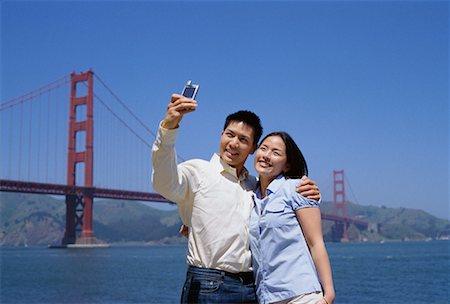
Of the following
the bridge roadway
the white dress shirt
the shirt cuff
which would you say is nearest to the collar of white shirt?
the white dress shirt

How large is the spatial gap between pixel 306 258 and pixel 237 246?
0.20 m

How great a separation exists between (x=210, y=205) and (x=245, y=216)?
10 cm

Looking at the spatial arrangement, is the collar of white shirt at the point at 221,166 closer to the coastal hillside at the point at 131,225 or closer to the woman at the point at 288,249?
the woman at the point at 288,249

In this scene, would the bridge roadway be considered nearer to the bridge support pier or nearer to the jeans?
the bridge support pier

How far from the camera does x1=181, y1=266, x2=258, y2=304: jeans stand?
5.48 ft

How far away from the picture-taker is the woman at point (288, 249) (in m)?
1.58

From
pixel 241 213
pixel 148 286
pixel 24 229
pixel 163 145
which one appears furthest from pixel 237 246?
pixel 24 229

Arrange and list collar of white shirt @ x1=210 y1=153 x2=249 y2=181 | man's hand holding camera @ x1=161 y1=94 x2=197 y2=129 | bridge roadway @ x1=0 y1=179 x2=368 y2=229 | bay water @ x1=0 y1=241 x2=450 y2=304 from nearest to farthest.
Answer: man's hand holding camera @ x1=161 y1=94 x2=197 y2=129 → collar of white shirt @ x1=210 y1=153 x2=249 y2=181 → bay water @ x1=0 y1=241 x2=450 y2=304 → bridge roadway @ x1=0 y1=179 x2=368 y2=229

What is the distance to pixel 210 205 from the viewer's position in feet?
5.63

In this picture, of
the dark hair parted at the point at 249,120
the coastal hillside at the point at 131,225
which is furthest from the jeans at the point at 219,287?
the coastal hillside at the point at 131,225

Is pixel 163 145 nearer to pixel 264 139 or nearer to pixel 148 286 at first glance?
pixel 264 139

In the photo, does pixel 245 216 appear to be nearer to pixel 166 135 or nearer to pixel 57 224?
pixel 166 135

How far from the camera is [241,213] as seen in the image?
172cm

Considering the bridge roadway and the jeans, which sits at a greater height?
the bridge roadway
